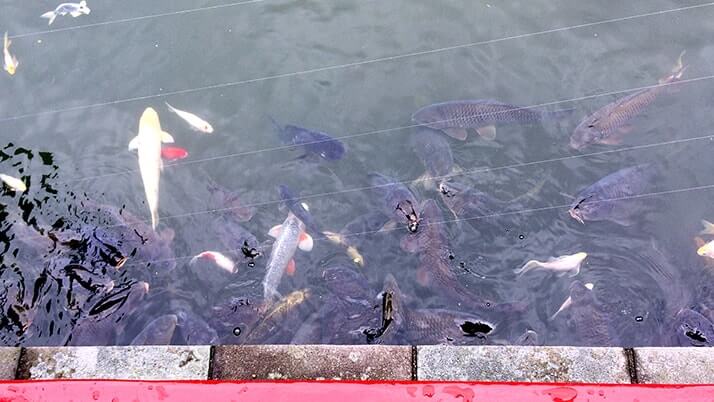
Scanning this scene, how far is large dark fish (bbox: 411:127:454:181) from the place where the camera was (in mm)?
4586

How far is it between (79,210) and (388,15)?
9.66ft

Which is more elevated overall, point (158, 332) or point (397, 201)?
point (397, 201)

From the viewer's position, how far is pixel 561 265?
422 cm

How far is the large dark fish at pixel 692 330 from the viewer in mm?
3887

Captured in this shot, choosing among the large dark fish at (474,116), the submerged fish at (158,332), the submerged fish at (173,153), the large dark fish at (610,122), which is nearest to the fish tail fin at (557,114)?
the large dark fish at (474,116)

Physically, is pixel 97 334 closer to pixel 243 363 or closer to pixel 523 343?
pixel 243 363

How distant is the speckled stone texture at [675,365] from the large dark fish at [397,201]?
1.65 metres

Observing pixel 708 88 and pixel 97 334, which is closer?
pixel 97 334

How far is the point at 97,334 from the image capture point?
13.4 ft

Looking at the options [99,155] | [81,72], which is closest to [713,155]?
[99,155]

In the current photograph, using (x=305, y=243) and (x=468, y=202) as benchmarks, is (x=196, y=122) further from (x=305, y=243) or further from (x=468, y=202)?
(x=468, y=202)

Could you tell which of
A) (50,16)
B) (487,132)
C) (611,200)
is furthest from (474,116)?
(50,16)

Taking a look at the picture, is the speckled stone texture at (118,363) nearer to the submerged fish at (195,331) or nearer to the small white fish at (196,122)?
the submerged fish at (195,331)

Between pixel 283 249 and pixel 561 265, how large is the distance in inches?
74.5
